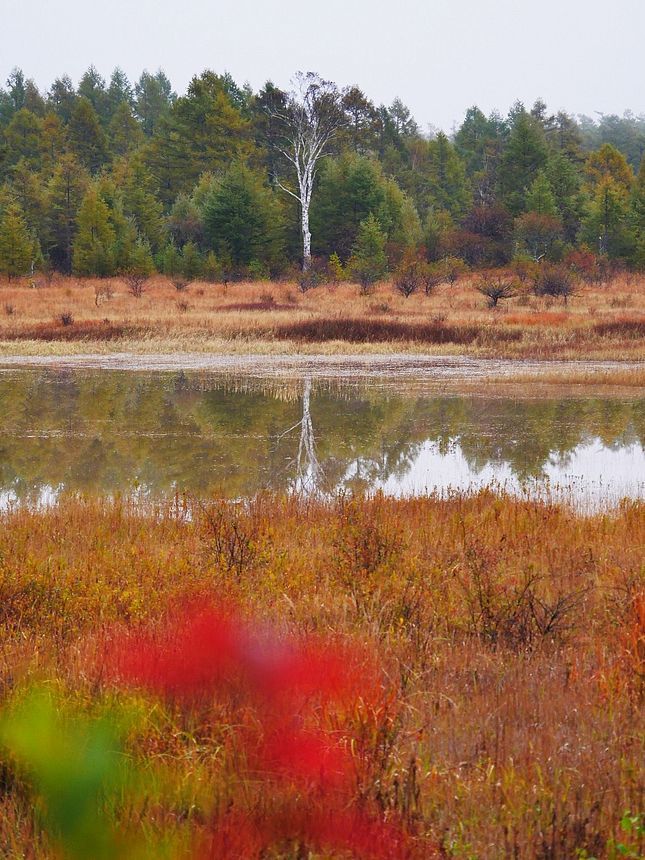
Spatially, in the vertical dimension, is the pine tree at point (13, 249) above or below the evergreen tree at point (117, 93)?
below

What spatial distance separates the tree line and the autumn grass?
41.0 metres

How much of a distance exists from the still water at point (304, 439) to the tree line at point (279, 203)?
91.5 ft

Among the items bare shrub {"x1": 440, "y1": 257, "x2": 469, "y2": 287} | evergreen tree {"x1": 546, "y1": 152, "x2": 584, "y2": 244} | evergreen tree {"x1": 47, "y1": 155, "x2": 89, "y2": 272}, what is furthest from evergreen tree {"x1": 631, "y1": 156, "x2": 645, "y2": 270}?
evergreen tree {"x1": 47, "y1": 155, "x2": 89, "y2": 272}

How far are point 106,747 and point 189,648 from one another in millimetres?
1033

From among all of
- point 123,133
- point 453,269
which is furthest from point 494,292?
point 123,133

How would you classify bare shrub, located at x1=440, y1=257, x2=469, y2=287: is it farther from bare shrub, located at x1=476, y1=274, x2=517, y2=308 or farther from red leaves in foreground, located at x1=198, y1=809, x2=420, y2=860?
Answer: red leaves in foreground, located at x1=198, y1=809, x2=420, y2=860

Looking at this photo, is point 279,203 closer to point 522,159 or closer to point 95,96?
point 522,159

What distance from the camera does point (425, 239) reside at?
2392 inches

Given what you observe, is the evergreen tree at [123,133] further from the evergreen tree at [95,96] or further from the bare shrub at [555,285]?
the bare shrub at [555,285]

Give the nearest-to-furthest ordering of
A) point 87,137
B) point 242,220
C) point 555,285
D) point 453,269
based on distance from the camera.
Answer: point 555,285, point 242,220, point 453,269, point 87,137

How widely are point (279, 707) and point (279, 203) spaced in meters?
56.1

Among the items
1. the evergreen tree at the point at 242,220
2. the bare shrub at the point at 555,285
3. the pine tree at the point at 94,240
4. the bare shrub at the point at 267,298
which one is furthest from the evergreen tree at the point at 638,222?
the pine tree at the point at 94,240

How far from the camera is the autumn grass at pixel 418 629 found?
11.5 feet

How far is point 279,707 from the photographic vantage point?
4.25m
